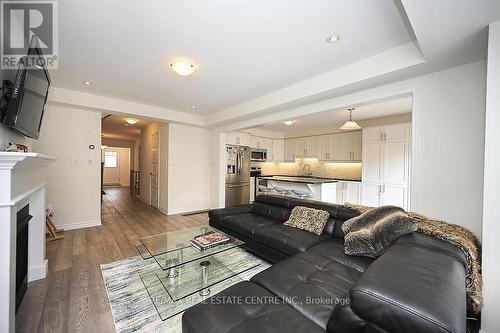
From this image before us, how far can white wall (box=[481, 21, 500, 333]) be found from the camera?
→ 137 cm

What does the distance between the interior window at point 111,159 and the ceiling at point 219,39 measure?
933 cm

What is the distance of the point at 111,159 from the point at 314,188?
37.9 ft

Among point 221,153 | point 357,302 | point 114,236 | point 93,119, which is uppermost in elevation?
point 93,119

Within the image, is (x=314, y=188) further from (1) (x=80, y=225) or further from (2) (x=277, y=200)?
(1) (x=80, y=225)

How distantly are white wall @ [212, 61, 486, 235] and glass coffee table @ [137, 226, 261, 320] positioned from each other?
2.11m

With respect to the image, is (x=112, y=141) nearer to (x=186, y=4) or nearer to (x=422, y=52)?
(x=186, y=4)

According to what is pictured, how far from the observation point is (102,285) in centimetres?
200

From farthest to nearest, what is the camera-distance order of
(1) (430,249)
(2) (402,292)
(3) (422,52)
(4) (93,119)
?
(4) (93,119), (3) (422,52), (1) (430,249), (2) (402,292)

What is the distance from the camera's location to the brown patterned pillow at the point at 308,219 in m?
2.43

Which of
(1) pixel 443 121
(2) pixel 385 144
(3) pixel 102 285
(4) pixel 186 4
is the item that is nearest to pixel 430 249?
(1) pixel 443 121

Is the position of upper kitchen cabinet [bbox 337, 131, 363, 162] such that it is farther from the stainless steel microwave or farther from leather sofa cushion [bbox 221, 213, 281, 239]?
leather sofa cushion [bbox 221, 213, 281, 239]

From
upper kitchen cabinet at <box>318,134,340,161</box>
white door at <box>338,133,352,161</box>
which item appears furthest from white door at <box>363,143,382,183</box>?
upper kitchen cabinet at <box>318,134,340,161</box>

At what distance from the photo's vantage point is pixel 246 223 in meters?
2.79

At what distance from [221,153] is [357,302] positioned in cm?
476
